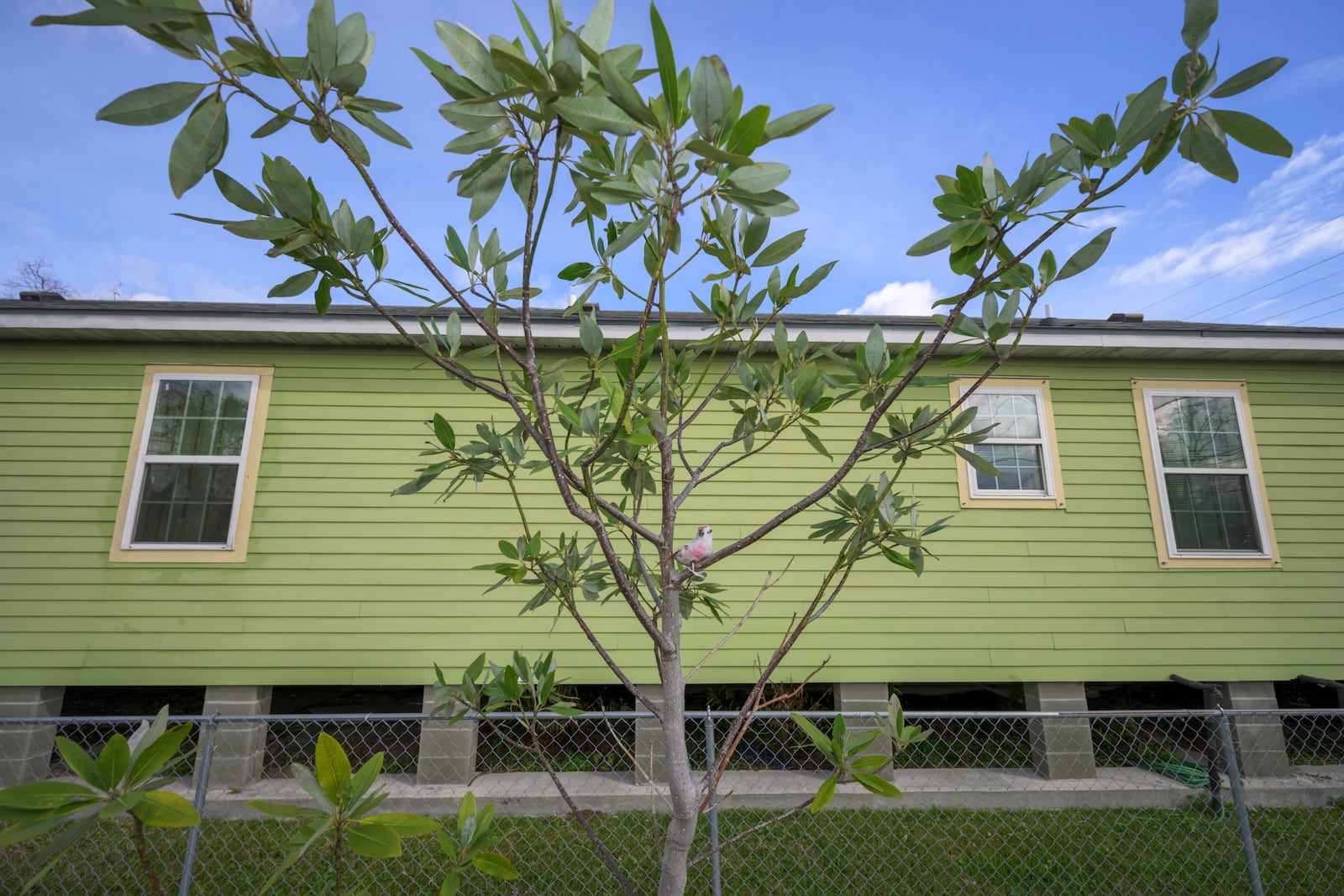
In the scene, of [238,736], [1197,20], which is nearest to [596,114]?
[1197,20]

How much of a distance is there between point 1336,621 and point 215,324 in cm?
920

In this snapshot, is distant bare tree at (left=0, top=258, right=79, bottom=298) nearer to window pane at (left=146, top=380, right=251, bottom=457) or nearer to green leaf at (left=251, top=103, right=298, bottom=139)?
window pane at (left=146, top=380, right=251, bottom=457)

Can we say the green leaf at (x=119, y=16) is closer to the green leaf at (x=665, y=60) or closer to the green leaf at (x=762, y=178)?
the green leaf at (x=665, y=60)

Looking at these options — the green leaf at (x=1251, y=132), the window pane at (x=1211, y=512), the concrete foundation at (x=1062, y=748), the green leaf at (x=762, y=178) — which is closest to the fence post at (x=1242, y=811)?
the concrete foundation at (x=1062, y=748)

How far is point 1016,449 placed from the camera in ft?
18.3

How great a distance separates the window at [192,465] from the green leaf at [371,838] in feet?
16.6

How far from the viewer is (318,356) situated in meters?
5.42

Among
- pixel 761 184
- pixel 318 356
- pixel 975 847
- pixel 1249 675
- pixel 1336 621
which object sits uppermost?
pixel 318 356

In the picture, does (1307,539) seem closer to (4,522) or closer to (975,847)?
(975,847)

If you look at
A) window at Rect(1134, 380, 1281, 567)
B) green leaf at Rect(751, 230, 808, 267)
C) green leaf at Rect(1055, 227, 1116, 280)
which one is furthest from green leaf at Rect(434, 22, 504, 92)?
window at Rect(1134, 380, 1281, 567)

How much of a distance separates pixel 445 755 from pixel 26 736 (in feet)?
9.41

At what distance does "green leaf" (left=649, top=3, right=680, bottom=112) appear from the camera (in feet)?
2.35

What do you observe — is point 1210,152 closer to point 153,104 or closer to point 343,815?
point 153,104

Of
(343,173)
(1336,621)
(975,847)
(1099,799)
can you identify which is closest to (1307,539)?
(1336,621)
